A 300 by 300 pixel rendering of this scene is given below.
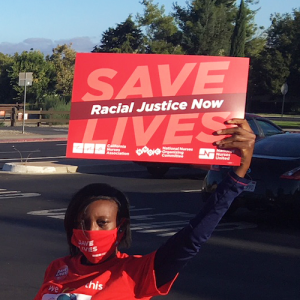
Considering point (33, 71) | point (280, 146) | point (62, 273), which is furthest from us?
point (33, 71)

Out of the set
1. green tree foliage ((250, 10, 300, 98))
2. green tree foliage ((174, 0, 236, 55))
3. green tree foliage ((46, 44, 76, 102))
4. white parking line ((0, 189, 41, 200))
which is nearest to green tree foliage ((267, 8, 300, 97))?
green tree foliage ((250, 10, 300, 98))

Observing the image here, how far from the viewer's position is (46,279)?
262cm

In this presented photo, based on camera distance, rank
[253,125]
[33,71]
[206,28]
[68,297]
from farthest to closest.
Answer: [33,71] < [206,28] < [253,125] < [68,297]

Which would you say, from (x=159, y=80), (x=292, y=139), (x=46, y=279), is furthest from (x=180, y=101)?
(x=292, y=139)

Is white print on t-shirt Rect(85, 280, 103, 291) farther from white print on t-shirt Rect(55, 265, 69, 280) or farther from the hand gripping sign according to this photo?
the hand gripping sign

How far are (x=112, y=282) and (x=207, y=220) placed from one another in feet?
1.40

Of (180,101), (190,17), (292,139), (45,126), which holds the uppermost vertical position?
(190,17)

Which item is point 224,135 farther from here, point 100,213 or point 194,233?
point 100,213

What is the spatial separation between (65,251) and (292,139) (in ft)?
14.6

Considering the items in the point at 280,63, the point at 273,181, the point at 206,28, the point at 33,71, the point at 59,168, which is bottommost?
the point at 59,168

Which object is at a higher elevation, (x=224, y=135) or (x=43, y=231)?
(x=224, y=135)

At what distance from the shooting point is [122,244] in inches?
101

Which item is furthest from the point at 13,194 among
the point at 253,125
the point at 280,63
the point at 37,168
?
the point at 280,63

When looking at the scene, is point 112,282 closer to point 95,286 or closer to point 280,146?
point 95,286
